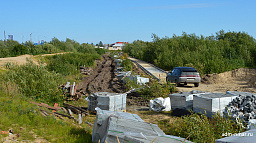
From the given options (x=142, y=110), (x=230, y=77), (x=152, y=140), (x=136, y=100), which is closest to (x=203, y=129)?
(x=152, y=140)

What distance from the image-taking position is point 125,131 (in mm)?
5602

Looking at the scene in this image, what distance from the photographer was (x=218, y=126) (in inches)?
274

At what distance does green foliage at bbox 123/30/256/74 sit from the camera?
86.1 ft

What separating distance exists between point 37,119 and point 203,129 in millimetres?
5359

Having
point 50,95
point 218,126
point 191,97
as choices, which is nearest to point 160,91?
point 191,97

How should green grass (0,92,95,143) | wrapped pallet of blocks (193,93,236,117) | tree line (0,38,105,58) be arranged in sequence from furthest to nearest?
tree line (0,38,105,58) → wrapped pallet of blocks (193,93,236,117) → green grass (0,92,95,143)

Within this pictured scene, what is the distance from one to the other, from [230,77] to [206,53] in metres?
6.08

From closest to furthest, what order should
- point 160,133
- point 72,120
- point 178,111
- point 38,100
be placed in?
point 160,133, point 72,120, point 178,111, point 38,100

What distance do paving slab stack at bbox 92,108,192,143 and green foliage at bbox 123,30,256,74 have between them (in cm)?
2002

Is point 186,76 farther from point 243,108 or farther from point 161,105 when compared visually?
point 243,108

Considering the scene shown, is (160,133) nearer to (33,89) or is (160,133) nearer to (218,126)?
(218,126)

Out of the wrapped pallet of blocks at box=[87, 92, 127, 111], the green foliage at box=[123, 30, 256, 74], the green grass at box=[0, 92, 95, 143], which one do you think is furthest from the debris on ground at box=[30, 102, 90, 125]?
the green foliage at box=[123, 30, 256, 74]

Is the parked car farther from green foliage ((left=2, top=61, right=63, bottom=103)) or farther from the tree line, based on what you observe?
the tree line

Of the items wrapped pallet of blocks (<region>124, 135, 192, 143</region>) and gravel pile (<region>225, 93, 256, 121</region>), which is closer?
wrapped pallet of blocks (<region>124, 135, 192, 143</region>)
